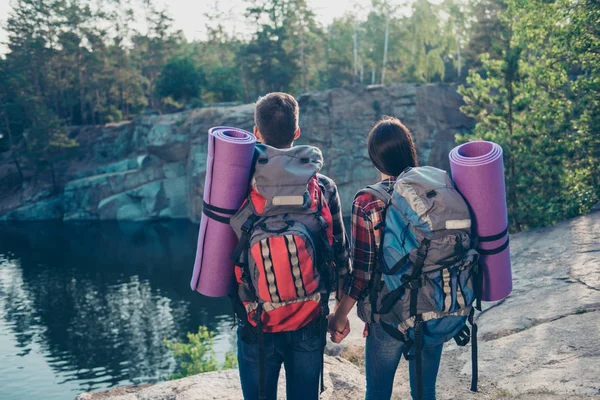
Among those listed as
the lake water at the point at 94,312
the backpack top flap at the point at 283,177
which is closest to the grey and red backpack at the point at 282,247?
the backpack top flap at the point at 283,177

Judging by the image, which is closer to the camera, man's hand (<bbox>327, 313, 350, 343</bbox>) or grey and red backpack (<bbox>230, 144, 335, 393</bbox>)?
grey and red backpack (<bbox>230, 144, 335, 393</bbox>)

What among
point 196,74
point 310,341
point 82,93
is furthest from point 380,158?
point 82,93

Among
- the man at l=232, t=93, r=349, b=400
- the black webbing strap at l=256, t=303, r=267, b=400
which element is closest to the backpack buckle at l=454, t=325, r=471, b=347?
the man at l=232, t=93, r=349, b=400

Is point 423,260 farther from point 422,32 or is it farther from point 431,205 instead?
point 422,32

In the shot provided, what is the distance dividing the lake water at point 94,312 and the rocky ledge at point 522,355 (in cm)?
933

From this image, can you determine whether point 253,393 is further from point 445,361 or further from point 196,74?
point 196,74

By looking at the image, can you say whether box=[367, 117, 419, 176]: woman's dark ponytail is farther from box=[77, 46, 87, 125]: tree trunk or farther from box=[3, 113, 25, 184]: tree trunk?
box=[77, 46, 87, 125]: tree trunk

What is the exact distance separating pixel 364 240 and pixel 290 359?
0.63 m

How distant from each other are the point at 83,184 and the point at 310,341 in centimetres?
3567

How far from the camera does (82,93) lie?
Result: 4028 centimetres

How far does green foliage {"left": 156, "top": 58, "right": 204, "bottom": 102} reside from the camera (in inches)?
1457

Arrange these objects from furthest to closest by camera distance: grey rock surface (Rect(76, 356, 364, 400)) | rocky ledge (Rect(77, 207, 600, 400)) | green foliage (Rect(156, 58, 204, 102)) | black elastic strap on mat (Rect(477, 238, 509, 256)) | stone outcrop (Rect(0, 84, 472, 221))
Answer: green foliage (Rect(156, 58, 204, 102)) → stone outcrop (Rect(0, 84, 472, 221)) → grey rock surface (Rect(76, 356, 364, 400)) → rocky ledge (Rect(77, 207, 600, 400)) → black elastic strap on mat (Rect(477, 238, 509, 256))

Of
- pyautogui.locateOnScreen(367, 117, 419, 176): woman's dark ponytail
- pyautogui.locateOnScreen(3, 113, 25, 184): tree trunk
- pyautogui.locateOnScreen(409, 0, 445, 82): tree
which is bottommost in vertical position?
pyautogui.locateOnScreen(3, 113, 25, 184): tree trunk

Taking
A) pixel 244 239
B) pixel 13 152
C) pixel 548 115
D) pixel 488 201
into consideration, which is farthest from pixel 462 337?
pixel 13 152
